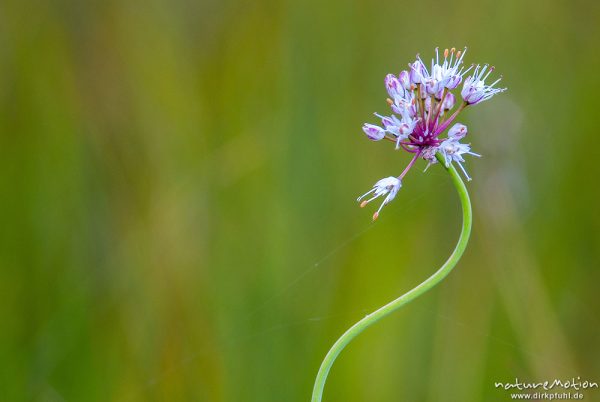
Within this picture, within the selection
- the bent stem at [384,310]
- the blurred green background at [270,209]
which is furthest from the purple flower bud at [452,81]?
the blurred green background at [270,209]

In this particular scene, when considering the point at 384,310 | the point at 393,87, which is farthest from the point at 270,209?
the point at 384,310

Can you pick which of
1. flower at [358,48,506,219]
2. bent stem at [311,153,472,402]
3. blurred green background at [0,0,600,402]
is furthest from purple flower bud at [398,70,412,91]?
blurred green background at [0,0,600,402]

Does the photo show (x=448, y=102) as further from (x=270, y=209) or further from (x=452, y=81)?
(x=270, y=209)

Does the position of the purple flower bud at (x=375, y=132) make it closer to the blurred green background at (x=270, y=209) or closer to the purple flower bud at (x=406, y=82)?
the purple flower bud at (x=406, y=82)

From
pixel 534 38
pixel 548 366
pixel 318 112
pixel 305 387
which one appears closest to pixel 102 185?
pixel 318 112

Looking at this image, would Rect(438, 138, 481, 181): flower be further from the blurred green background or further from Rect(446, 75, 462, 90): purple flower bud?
the blurred green background

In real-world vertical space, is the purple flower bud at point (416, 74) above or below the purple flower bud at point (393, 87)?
above

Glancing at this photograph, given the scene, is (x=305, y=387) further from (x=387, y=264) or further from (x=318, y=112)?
(x=318, y=112)

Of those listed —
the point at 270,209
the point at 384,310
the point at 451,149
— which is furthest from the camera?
the point at 270,209
